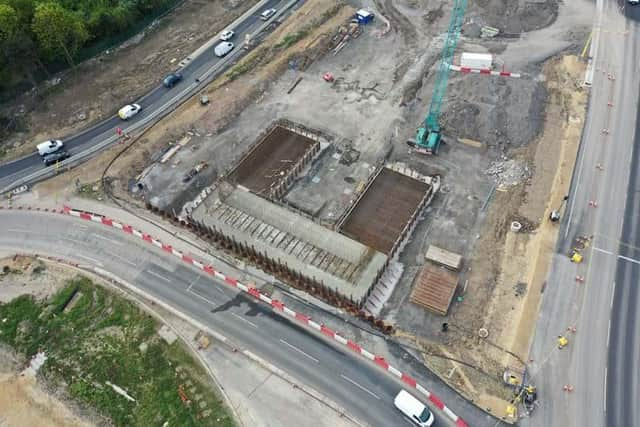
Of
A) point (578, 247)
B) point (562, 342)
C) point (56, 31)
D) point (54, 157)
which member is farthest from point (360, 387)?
point (56, 31)

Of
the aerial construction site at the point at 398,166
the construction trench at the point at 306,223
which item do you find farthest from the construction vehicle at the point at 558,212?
the construction trench at the point at 306,223

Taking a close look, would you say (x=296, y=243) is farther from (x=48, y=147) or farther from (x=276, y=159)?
(x=48, y=147)

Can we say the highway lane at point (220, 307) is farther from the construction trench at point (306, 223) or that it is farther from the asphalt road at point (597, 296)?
the asphalt road at point (597, 296)

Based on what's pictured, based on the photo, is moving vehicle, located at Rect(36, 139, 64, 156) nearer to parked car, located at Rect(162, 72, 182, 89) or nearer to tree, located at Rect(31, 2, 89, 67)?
tree, located at Rect(31, 2, 89, 67)

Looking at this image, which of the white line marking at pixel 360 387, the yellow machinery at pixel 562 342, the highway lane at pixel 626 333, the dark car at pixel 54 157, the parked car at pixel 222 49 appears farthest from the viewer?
the parked car at pixel 222 49

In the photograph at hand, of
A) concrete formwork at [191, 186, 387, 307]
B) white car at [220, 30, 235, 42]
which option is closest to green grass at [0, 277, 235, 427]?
concrete formwork at [191, 186, 387, 307]
